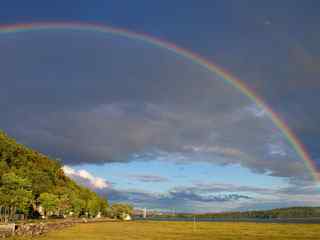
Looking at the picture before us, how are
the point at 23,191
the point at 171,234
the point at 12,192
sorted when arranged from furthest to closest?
the point at 23,191
the point at 12,192
the point at 171,234

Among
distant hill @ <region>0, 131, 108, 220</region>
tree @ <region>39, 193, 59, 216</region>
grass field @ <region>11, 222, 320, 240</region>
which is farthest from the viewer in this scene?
tree @ <region>39, 193, 59, 216</region>

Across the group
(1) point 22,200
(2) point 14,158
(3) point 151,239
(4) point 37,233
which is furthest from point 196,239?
(2) point 14,158

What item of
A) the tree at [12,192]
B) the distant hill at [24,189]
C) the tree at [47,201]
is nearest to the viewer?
the tree at [12,192]

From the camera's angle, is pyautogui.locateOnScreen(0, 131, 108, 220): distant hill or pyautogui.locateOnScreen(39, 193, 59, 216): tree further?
pyautogui.locateOnScreen(39, 193, 59, 216): tree

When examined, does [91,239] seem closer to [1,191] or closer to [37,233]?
[37,233]

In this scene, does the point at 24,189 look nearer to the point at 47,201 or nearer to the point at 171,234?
the point at 47,201

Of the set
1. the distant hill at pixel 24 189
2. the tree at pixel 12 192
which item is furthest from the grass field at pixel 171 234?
the distant hill at pixel 24 189

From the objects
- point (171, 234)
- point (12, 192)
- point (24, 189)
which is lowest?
point (171, 234)

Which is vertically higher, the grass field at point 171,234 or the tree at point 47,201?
the tree at point 47,201

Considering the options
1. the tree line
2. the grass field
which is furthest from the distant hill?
the grass field

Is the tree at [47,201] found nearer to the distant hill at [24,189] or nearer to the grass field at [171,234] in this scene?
the distant hill at [24,189]

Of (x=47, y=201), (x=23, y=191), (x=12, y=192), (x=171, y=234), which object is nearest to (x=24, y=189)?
(x=23, y=191)

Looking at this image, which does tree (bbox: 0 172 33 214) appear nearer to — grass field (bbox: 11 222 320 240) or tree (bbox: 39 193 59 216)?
grass field (bbox: 11 222 320 240)

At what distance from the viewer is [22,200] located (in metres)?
119
